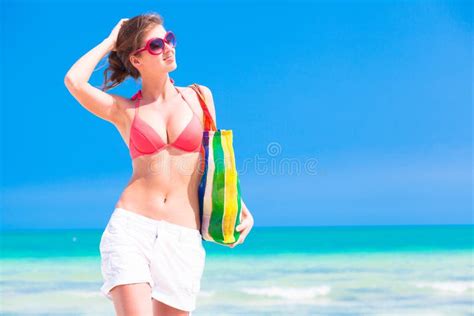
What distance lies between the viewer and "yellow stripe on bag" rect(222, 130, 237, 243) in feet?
10.3

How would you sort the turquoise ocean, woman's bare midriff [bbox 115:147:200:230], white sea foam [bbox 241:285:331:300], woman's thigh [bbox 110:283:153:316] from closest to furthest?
woman's thigh [bbox 110:283:153:316], woman's bare midriff [bbox 115:147:200:230], the turquoise ocean, white sea foam [bbox 241:285:331:300]

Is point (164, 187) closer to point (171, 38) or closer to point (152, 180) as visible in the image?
point (152, 180)

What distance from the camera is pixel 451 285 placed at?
10102 millimetres

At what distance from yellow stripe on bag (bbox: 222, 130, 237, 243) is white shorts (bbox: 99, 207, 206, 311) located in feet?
0.53

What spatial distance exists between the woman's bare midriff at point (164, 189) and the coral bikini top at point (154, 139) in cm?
3

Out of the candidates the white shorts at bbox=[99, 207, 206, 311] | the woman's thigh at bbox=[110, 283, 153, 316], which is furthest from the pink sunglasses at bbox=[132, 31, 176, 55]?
the woman's thigh at bbox=[110, 283, 153, 316]

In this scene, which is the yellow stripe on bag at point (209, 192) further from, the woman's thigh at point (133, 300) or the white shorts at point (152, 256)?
the woman's thigh at point (133, 300)

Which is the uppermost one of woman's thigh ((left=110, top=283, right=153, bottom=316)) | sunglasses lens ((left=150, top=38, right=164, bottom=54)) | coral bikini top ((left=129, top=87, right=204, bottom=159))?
sunglasses lens ((left=150, top=38, right=164, bottom=54))

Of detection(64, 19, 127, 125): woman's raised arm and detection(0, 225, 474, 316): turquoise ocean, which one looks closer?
detection(64, 19, 127, 125): woman's raised arm

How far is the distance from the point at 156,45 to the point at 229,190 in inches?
29.0

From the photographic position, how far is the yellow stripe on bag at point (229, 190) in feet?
10.3

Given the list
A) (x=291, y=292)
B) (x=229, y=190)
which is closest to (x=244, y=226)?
(x=229, y=190)

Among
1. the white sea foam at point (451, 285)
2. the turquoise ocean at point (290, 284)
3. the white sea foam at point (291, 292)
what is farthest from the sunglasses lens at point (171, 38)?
the white sea foam at point (451, 285)

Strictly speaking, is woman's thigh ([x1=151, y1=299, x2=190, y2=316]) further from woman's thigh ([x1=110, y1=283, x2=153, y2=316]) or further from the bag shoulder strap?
the bag shoulder strap
